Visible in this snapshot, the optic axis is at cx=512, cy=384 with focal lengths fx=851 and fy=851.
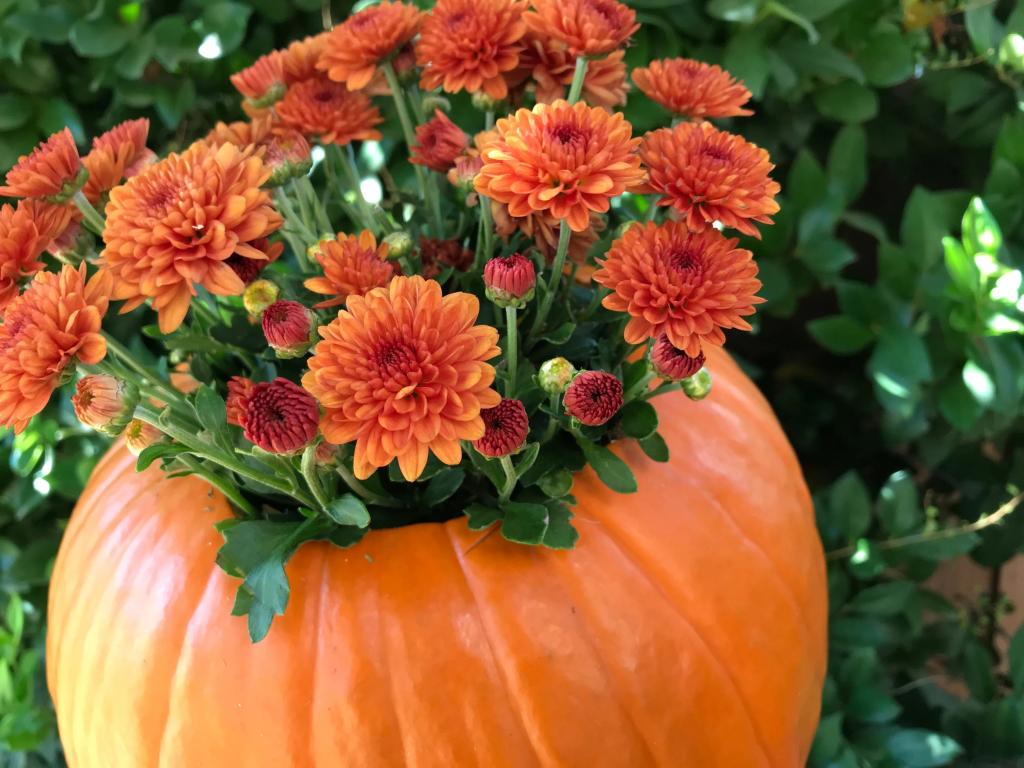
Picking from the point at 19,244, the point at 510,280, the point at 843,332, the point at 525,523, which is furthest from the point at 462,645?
the point at 843,332

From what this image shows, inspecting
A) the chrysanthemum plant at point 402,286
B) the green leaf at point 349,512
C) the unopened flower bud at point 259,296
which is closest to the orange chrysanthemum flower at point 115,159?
the chrysanthemum plant at point 402,286

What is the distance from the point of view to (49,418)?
82 centimetres

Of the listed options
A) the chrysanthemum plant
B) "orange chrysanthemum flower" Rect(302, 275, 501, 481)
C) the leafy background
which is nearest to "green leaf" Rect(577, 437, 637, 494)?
the chrysanthemum plant

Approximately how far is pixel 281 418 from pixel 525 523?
0.14 meters

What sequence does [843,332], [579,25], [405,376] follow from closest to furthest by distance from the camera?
[405,376] → [579,25] → [843,332]

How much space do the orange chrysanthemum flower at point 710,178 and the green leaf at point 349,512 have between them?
20cm

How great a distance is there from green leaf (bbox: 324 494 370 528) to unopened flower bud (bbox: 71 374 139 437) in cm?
10

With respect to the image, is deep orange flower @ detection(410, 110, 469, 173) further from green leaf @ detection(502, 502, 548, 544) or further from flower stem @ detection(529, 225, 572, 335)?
green leaf @ detection(502, 502, 548, 544)

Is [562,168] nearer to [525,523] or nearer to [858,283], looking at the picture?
[525,523]

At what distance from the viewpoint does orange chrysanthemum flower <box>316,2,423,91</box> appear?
48 cm

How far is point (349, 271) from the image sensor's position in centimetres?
42

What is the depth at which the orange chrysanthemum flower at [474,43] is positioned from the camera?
1.50ft

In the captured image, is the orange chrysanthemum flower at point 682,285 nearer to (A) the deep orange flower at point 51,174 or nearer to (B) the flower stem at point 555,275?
(B) the flower stem at point 555,275

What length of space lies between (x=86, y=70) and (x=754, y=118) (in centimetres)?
66
